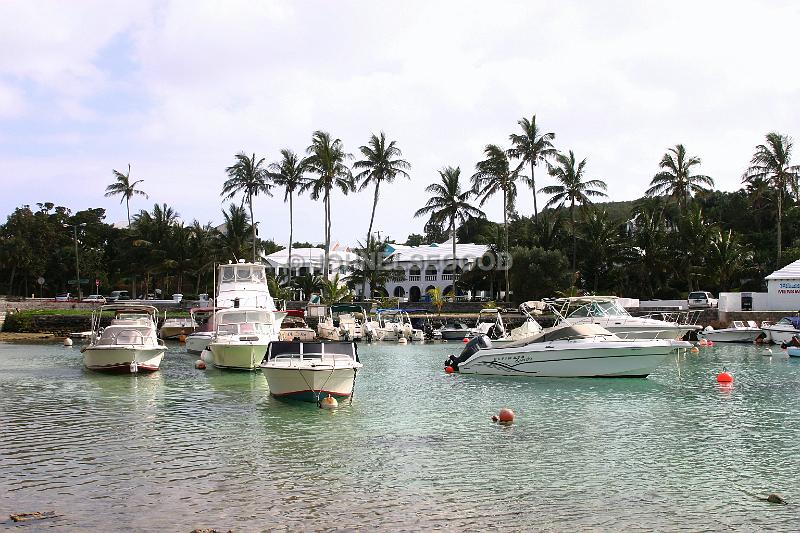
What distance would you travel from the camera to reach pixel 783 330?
52.9 meters

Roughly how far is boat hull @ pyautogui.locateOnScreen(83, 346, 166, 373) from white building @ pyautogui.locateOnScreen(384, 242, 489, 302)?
206 feet

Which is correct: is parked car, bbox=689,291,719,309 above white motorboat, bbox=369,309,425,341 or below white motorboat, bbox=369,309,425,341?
above

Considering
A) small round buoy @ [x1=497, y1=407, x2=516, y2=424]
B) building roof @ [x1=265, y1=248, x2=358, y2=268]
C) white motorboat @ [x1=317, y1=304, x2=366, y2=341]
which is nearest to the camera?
small round buoy @ [x1=497, y1=407, x2=516, y2=424]

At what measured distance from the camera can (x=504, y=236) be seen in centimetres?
8188

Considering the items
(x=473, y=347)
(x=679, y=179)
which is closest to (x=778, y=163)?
(x=679, y=179)

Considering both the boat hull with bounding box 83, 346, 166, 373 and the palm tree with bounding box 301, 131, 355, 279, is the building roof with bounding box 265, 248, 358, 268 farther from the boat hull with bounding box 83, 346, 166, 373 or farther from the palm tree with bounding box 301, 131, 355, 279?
the boat hull with bounding box 83, 346, 166, 373

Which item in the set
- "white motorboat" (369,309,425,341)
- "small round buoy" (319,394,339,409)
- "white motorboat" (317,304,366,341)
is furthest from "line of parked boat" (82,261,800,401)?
"white motorboat" (369,309,425,341)

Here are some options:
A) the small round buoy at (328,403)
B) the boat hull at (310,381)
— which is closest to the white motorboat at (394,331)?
the boat hull at (310,381)

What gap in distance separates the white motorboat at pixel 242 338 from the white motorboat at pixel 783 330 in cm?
3557

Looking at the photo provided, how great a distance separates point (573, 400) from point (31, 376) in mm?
23328

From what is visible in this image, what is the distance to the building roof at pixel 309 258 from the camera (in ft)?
343

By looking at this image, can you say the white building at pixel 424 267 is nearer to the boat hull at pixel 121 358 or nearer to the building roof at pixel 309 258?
the building roof at pixel 309 258

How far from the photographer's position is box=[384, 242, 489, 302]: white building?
322 feet

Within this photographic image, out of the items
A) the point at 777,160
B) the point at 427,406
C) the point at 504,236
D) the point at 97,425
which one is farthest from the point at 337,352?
the point at 777,160
